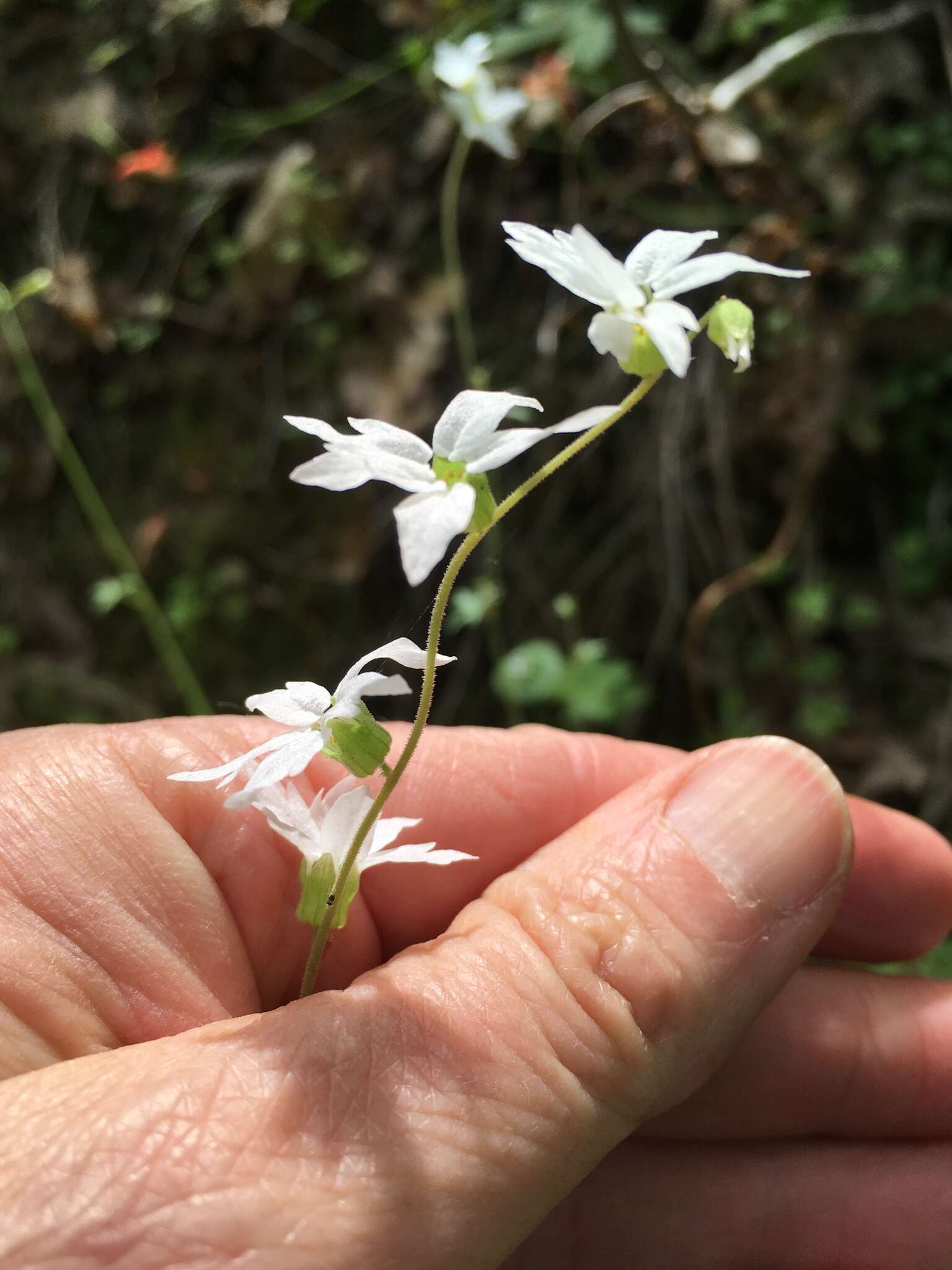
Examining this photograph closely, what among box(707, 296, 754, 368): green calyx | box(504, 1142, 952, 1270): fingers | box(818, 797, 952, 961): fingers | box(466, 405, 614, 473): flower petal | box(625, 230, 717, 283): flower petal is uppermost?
box(625, 230, 717, 283): flower petal

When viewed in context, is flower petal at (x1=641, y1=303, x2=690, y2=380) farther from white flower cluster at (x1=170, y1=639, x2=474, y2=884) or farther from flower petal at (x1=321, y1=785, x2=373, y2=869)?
flower petal at (x1=321, y1=785, x2=373, y2=869)

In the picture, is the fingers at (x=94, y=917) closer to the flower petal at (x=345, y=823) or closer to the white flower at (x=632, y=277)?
the flower petal at (x=345, y=823)

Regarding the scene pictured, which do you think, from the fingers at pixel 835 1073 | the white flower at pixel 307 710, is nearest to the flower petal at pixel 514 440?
the white flower at pixel 307 710

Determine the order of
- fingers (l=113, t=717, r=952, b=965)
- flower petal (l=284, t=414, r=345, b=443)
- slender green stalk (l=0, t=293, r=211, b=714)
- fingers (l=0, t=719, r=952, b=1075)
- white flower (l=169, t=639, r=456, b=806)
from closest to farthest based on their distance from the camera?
flower petal (l=284, t=414, r=345, b=443), white flower (l=169, t=639, r=456, b=806), fingers (l=0, t=719, r=952, b=1075), fingers (l=113, t=717, r=952, b=965), slender green stalk (l=0, t=293, r=211, b=714)

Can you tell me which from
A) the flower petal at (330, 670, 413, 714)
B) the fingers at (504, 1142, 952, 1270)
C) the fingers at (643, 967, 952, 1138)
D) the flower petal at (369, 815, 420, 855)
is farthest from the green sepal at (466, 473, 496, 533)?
the fingers at (504, 1142, 952, 1270)

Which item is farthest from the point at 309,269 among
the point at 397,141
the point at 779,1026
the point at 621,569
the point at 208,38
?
the point at 779,1026

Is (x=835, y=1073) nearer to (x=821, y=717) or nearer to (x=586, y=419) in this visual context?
(x=821, y=717)

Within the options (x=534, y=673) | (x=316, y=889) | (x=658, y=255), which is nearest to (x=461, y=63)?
(x=534, y=673)

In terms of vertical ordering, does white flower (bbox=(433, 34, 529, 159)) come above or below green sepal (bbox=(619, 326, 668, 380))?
above
